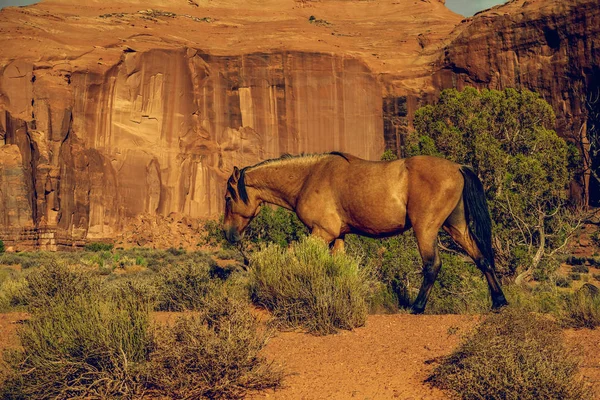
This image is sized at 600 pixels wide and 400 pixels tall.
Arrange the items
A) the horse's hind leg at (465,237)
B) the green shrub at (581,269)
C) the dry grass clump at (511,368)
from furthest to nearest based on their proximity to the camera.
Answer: the green shrub at (581,269), the horse's hind leg at (465,237), the dry grass clump at (511,368)

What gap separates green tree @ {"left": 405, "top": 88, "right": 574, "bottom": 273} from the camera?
67.8ft

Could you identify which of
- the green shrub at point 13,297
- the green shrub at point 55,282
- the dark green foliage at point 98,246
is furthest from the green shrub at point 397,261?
the dark green foliage at point 98,246

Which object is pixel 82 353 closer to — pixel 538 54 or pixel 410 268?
pixel 410 268

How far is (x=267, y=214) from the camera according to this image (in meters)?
35.5

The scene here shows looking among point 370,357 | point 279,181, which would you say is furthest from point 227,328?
point 279,181

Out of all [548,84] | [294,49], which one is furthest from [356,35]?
[548,84]

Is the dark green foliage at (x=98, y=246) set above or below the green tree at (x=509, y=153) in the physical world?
below

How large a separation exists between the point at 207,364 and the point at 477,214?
5331mm

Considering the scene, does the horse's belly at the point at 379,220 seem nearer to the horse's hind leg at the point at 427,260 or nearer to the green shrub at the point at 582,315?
the horse's hind leg at the point at 427,260

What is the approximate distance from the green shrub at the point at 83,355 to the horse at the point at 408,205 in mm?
4113

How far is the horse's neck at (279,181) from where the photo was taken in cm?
1102

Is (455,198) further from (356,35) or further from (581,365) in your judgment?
(356,35)

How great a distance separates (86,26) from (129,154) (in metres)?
18.3

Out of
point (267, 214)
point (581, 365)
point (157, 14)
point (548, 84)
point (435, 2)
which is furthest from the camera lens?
point (435, 2)
